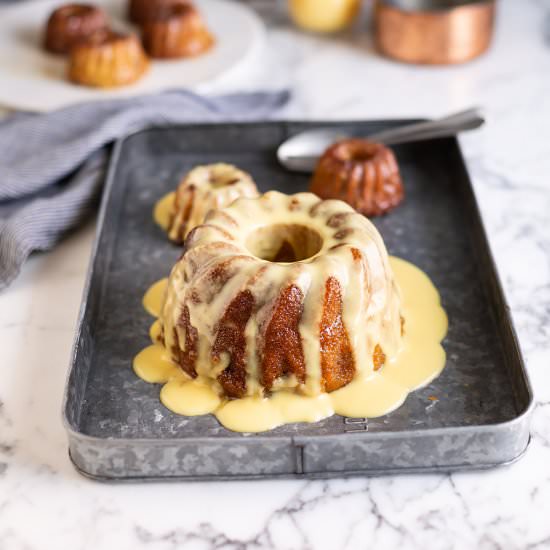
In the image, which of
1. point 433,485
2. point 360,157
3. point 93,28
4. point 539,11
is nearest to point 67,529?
point 433,485

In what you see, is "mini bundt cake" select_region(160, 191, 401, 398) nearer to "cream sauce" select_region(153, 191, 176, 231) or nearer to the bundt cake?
the bundt cake

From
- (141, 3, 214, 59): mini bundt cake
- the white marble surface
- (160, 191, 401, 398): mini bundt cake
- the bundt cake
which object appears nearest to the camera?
the white marble surface

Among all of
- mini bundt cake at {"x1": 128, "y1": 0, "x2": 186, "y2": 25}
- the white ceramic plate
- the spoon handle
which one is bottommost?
the white ceramic plate

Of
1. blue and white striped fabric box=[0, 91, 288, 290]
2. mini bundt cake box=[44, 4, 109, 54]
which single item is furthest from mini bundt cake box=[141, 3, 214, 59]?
blue and white striped fabric box=[0, 91, 288, 290]

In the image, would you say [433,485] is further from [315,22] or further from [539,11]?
[539,11]

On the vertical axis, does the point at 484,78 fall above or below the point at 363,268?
below

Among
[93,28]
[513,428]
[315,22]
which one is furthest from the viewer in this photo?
[315,22]
